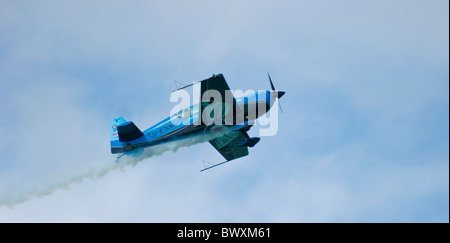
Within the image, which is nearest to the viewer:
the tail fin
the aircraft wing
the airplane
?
the airplane

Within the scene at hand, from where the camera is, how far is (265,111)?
29.4m

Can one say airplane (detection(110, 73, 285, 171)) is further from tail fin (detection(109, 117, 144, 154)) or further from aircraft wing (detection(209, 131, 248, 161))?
aircraft wing (detection(209, 131, 248, 161))

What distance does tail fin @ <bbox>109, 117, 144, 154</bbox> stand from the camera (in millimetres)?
29359

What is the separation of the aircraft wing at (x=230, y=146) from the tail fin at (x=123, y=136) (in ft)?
16.5

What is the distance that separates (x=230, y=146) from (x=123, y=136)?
6.68 meters

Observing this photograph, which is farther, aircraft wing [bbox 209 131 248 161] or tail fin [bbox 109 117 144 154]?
aircraft wing [bbox 209 131 248 161]

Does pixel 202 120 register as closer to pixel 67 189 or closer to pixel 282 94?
pixel 282 94

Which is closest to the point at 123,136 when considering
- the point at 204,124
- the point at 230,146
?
the point at 204,124

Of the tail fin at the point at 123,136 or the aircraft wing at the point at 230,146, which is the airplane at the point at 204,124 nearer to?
the tail fin at the point at 123,136

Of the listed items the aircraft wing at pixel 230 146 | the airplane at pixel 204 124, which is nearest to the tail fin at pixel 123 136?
the airplane at pixel 204 124

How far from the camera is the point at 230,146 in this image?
32.9 metres

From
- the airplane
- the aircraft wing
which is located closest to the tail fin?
the airplane

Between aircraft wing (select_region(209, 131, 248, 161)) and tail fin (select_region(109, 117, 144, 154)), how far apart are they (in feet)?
16.5
